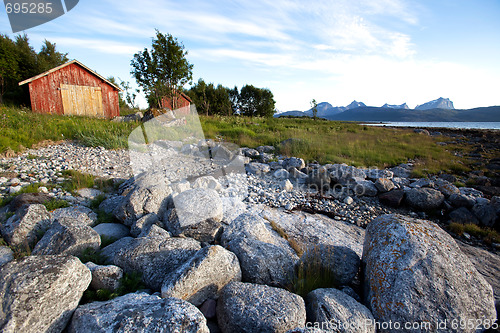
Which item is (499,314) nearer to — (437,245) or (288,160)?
(437,245)

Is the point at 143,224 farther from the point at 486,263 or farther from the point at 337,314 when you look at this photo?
the point at 486,263

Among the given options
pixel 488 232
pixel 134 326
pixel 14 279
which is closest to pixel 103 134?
pixel 14 279

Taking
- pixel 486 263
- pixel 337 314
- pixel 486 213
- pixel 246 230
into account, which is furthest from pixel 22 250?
pixel 486 213

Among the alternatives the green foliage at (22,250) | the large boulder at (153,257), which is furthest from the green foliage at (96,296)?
the green foliage at (22,250)

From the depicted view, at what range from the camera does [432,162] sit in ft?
40.5

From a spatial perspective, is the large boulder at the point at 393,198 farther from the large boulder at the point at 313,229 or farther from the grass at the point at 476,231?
the large boulder at the point at 313,229

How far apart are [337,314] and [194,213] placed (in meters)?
2.53

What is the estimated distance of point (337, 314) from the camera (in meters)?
2.36

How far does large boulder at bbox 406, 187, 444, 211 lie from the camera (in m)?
6.95

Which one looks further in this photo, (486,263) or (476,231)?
(476,231)

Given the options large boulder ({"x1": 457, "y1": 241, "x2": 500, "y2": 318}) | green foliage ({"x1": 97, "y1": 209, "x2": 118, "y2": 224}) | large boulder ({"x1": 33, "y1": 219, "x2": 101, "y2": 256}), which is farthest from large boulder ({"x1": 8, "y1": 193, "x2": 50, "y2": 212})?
large boulder ({"x1": 457, "y1": 241, "x2": 500, "y2": 318})

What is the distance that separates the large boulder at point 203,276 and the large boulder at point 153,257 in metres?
0.31

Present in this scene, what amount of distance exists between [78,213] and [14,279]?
7.65ft

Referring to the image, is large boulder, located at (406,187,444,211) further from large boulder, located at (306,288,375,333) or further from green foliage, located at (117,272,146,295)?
green foliage, located at (117,272,146,295)
